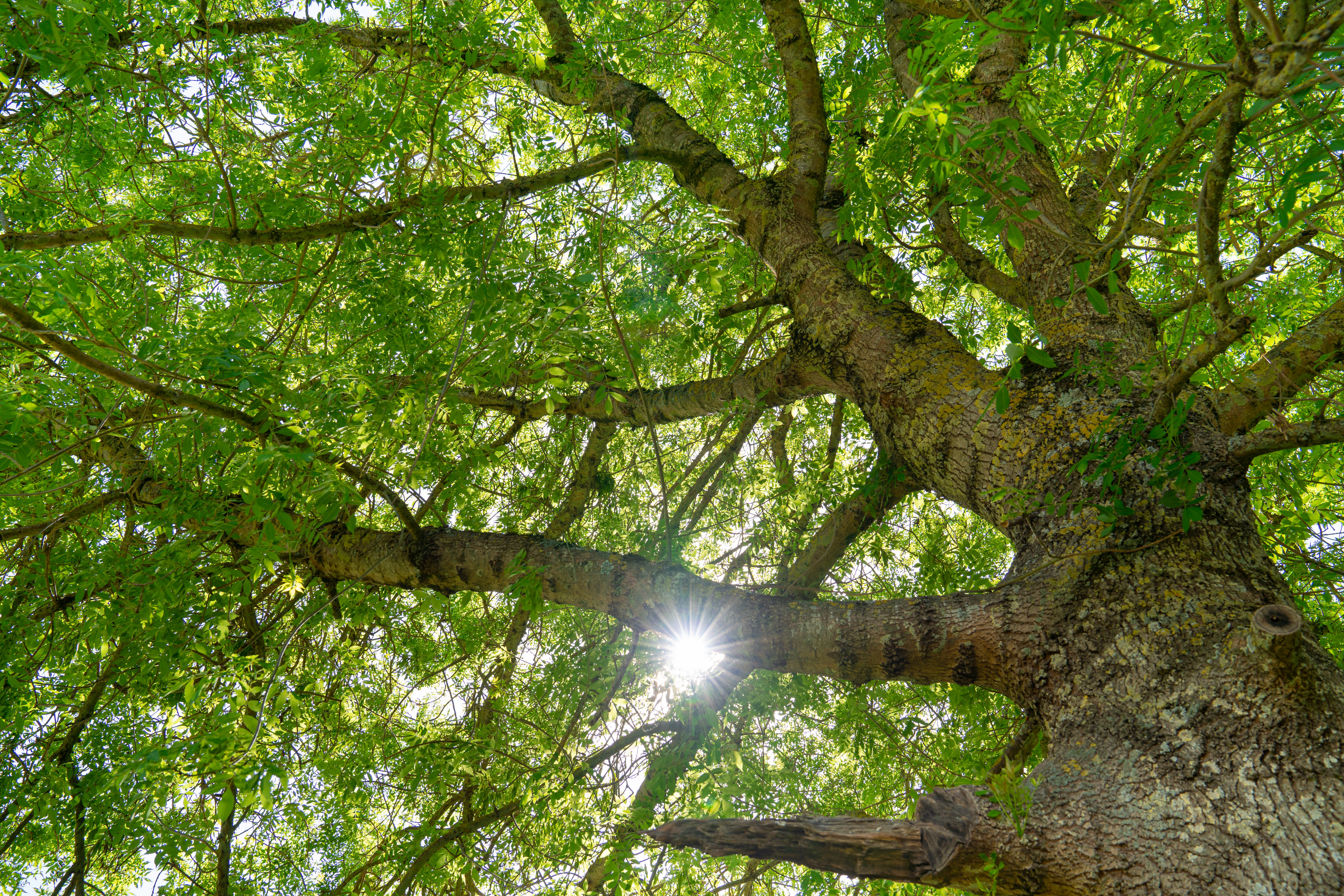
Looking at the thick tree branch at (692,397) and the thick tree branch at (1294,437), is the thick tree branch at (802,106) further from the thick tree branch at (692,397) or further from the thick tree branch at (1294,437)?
the thick tree branch at (1294,437)

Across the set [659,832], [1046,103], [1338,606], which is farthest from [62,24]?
[1338,606]

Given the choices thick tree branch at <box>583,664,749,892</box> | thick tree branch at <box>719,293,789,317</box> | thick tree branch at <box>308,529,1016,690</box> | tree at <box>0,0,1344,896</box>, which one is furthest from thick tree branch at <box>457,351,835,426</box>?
thick tree branch at <box>583,664,749,892</box>

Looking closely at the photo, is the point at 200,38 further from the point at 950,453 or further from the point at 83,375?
the point at 950,453

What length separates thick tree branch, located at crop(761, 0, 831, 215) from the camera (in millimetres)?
3014

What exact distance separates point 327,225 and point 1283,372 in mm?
3262

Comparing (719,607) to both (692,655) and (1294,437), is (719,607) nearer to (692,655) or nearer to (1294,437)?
(692,655)

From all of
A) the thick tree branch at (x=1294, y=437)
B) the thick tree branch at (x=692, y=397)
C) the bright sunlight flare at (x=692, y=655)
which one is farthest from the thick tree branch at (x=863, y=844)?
the thick tree branch at (x=692, y=397)

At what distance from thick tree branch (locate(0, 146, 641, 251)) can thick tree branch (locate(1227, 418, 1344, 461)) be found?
1.97 meters

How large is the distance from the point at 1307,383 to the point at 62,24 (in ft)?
13.2

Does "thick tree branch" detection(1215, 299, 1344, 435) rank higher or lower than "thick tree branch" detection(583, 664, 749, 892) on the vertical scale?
higher

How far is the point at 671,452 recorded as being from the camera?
4699 mm

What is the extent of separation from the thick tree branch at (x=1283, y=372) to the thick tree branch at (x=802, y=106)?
1.63 meters

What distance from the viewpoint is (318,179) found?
120 inches

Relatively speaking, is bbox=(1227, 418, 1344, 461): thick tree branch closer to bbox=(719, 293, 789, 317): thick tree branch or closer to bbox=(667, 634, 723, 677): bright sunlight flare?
bbox=(667, 634, 723, 677): bright sunlight flare
